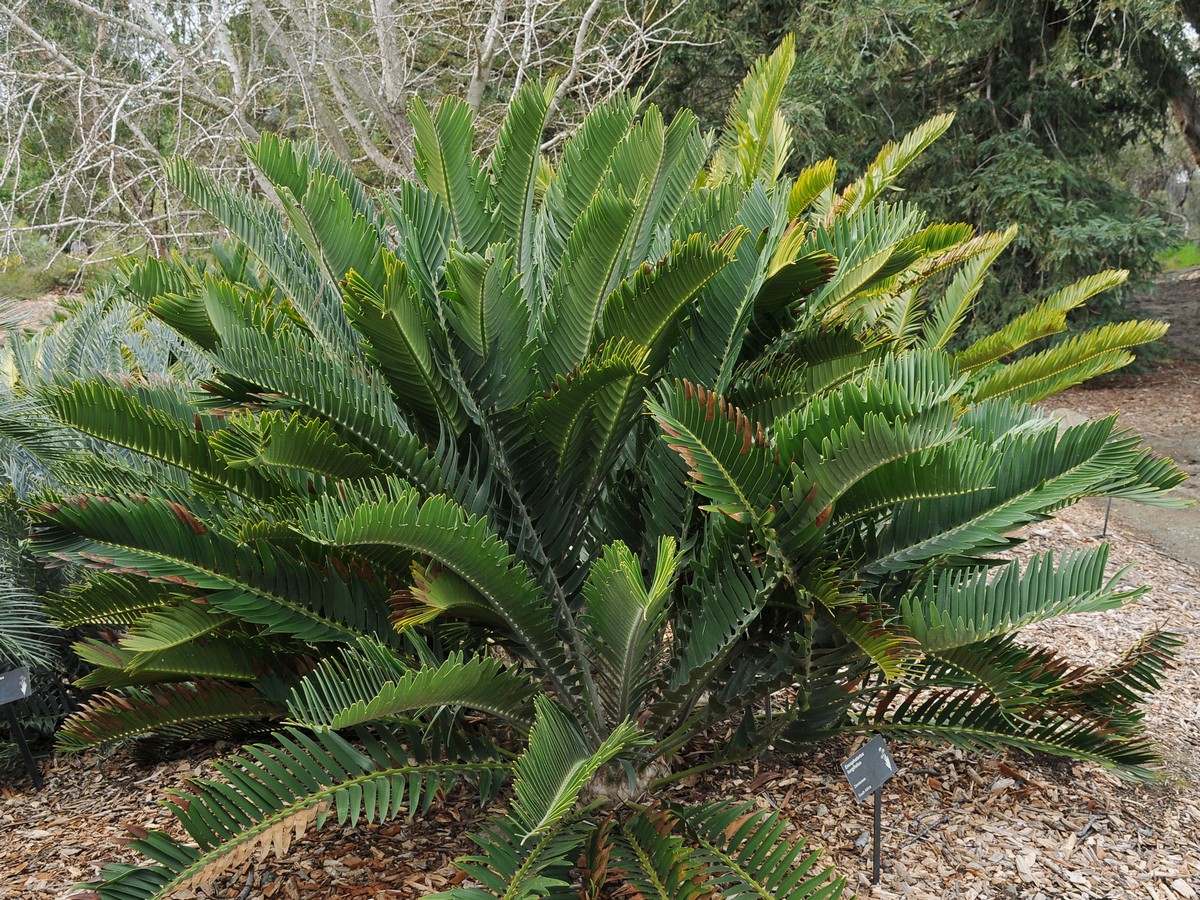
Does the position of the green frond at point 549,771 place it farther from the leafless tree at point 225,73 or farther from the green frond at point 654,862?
the leafless tree at point 225,73

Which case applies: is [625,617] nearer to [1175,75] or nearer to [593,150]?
[593,150]

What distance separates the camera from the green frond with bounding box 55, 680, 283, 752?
2061 mm

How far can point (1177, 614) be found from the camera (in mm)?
4199

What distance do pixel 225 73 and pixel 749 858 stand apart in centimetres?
861

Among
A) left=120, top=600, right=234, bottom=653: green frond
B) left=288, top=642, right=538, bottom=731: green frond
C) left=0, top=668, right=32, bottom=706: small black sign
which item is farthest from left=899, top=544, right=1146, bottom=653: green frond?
left=0, top=668, right=32, bottom=706: small black sign

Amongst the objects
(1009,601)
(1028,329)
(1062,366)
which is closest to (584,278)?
(1009,601)

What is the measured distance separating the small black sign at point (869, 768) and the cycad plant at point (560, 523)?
0.41 ft

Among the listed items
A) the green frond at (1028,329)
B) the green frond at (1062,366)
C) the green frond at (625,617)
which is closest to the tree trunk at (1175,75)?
the green frond at (1028,329)

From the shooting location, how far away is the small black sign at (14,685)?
7.63ft

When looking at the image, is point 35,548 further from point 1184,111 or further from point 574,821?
point 1184,111

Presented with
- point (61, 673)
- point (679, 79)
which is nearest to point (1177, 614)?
point (61, 673)

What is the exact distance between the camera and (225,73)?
841 cm

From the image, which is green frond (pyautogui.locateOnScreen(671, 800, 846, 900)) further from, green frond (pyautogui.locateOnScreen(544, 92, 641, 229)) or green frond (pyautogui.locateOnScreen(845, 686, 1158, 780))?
green frond (pyautogui.locateOnScreen(544, 92, 641, 229))

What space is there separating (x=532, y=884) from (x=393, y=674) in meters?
0.46
